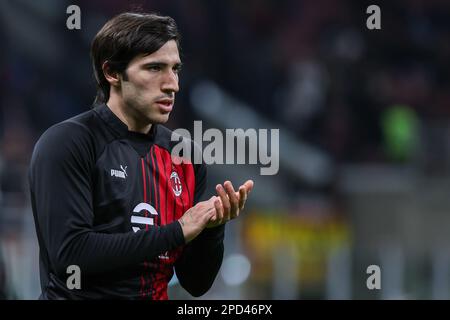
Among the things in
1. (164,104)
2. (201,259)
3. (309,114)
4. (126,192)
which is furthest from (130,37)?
(309,114)

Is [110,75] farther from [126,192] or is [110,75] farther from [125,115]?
[126,192]

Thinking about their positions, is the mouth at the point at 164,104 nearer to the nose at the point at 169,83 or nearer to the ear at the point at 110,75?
the nose at the point at 169,83

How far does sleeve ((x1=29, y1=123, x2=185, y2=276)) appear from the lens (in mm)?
3109

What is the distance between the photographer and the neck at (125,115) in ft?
11.3

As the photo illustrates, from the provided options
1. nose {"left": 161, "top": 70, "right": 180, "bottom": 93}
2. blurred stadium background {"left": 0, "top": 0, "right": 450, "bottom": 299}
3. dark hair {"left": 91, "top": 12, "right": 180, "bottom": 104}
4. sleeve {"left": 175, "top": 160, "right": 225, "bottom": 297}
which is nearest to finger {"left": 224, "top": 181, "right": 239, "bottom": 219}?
sleeve {"left": 175, "top": 160, "right": 225, "bottom": 297}

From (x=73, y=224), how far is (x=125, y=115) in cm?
52

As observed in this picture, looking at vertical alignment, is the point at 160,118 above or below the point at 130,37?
below

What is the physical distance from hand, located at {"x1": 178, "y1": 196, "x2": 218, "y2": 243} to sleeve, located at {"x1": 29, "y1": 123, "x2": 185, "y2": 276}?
2 cm

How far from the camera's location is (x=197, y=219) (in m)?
3.19

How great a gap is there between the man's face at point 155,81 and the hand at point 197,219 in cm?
37
